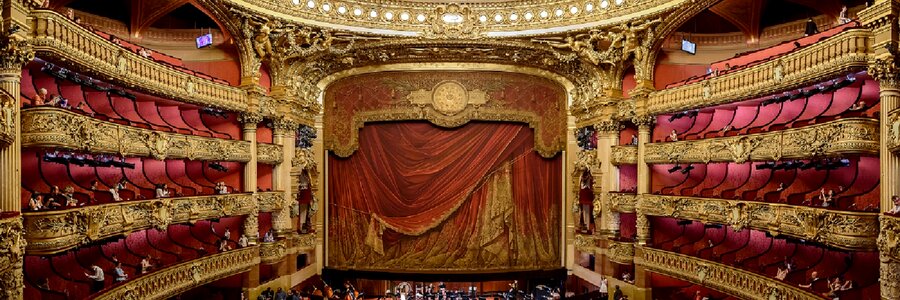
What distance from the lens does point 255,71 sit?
46.7 feet

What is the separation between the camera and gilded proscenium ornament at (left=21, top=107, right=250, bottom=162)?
316 inches

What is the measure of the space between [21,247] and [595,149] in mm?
12534

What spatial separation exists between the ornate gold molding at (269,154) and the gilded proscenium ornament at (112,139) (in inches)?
18.9

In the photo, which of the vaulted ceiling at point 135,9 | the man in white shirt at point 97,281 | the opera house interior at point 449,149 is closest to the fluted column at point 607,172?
the opera house interior at point 449,149

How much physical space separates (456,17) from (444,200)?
5.14m

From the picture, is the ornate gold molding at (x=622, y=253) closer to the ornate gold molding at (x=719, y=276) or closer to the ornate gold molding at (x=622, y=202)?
Answer: the ornate gold molding at (x=719, y=276)

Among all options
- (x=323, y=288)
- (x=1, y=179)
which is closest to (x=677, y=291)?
(x=323, y=288)

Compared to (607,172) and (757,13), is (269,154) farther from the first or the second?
(757,13)

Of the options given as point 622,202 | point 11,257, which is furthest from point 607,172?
point 11,257

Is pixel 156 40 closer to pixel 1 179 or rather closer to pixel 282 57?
pixel 282 57

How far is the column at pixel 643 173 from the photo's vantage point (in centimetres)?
1438

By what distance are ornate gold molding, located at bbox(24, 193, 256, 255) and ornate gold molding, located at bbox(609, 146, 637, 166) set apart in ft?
28.6

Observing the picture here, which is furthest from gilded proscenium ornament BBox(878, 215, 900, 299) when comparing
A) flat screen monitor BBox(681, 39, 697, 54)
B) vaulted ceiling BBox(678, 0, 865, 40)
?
flat screen monitor BBox(681, 39, 697, 54)

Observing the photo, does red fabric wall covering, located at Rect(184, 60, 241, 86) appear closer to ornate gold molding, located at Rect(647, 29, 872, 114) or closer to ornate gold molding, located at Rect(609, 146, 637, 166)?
ornate gold molding, located at Rect(609, 146, 637, 166)
